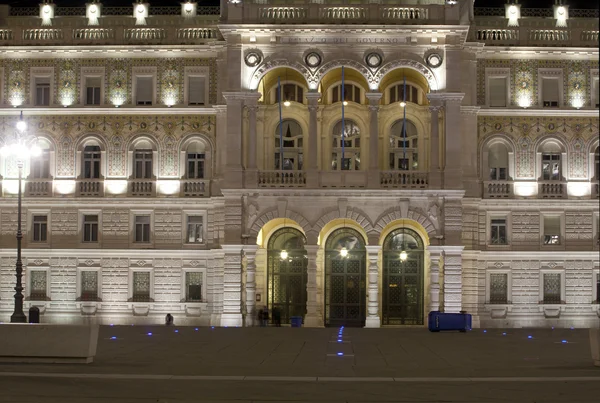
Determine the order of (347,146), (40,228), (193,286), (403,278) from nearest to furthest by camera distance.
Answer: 1. (403,278)
2. (347,146)
3. (193,286)
4. (40,228)

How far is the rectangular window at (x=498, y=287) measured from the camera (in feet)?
211

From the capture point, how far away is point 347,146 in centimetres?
6425

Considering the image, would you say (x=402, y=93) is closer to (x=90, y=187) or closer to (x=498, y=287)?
(x=498, y=287)

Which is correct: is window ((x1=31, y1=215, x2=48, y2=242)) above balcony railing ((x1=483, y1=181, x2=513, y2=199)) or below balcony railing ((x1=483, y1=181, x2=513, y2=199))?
below

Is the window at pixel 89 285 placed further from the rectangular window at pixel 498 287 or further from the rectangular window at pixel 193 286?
the rectangular window at pixel 498 287

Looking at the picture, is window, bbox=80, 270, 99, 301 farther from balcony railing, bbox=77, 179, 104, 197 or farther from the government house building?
balcony railing, bbox=77, 179, 104, 197

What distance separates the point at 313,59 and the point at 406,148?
7731 millimetres

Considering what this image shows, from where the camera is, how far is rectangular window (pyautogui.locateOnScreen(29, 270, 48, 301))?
64.5 m

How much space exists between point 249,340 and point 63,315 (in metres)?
20.8

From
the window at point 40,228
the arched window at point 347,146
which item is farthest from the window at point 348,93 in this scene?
the window at point 40,228

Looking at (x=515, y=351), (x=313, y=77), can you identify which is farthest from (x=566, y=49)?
(x=515, y=351)

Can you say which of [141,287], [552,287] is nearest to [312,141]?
[141,287]

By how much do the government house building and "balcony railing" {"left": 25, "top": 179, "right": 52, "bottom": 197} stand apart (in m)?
0.08

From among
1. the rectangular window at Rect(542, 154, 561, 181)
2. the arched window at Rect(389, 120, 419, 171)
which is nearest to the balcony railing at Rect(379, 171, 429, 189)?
the arched window at Rect(389, 120, 419, 171)
